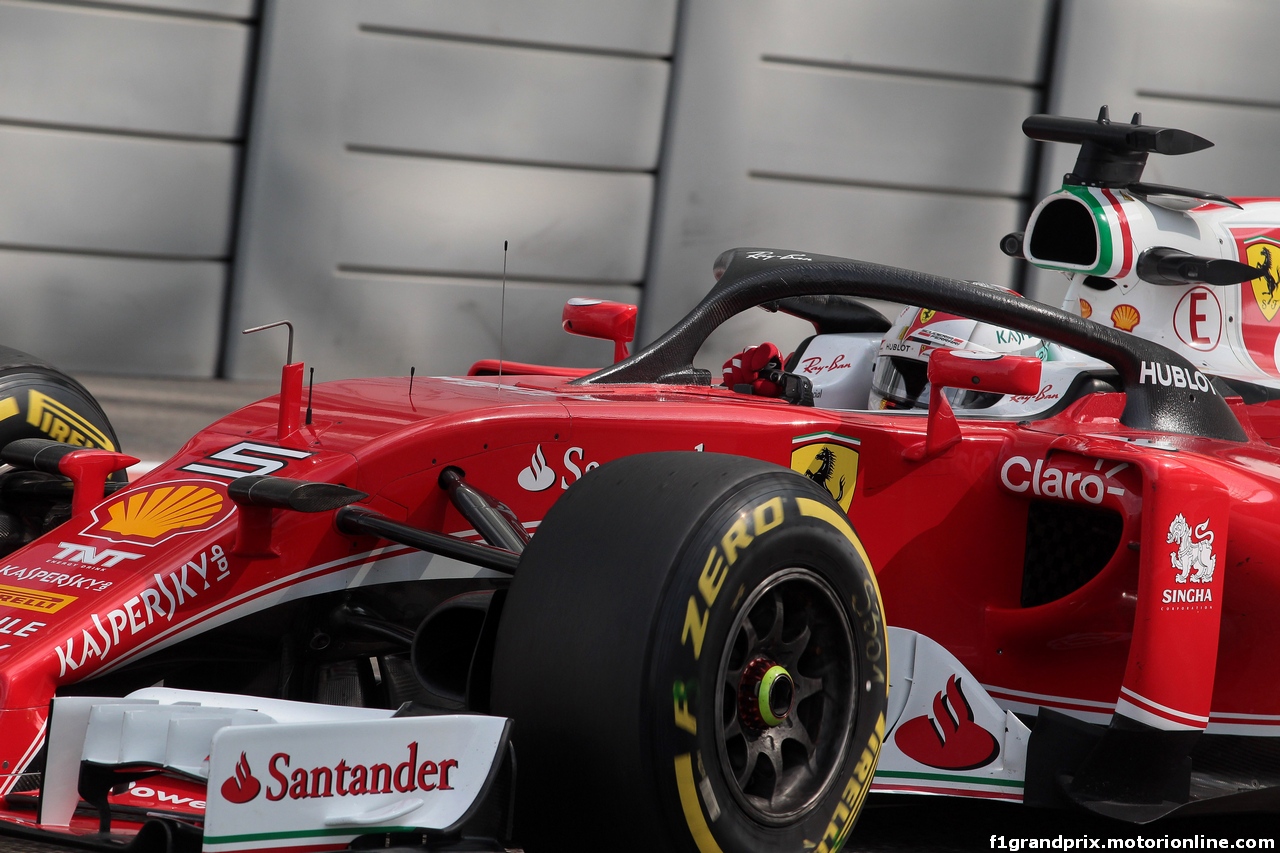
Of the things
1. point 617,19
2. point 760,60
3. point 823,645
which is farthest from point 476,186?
point 823,645

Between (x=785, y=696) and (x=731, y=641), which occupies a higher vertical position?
(x=731, y=641)

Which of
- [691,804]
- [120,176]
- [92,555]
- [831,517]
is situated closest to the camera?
[691,804]

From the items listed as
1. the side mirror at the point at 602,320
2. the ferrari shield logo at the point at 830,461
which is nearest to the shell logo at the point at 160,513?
the ferrari shield logo at the point at 830,461

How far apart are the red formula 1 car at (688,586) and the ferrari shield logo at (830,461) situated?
0.01m

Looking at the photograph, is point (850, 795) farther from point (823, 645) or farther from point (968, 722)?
point (968, 722)

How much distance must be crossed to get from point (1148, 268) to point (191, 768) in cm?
306

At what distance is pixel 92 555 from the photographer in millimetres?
2902

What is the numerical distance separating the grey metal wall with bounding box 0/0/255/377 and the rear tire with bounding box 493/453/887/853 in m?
7.94

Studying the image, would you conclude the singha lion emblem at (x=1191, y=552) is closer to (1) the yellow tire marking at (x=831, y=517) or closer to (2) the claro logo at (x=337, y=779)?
(1) the yellow tire marking at (x=831, y=517)

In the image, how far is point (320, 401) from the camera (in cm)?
332

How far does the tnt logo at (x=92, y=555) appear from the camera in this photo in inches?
112

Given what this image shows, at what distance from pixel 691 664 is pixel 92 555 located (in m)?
1.22

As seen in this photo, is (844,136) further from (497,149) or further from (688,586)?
(688,586)

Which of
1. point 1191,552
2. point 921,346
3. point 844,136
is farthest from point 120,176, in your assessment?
point 1191,552
